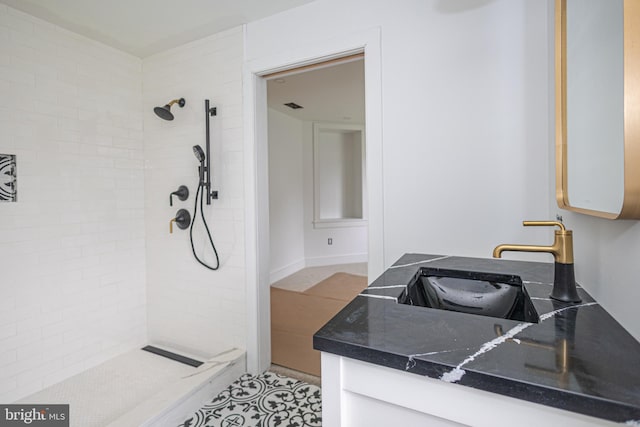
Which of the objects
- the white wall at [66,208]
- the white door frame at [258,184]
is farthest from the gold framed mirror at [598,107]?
the white wall at [66,208]

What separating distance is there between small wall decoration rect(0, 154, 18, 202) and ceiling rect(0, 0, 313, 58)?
0.94m

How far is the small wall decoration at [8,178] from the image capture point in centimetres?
191

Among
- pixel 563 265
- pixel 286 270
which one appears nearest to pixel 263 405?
pixel 563 265

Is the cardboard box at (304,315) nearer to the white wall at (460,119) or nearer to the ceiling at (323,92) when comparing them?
the white wall at (460,119)

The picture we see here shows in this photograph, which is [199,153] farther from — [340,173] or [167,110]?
[340,173]

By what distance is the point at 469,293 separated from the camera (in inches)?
→ 44.4

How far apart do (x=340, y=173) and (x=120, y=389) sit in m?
4.58

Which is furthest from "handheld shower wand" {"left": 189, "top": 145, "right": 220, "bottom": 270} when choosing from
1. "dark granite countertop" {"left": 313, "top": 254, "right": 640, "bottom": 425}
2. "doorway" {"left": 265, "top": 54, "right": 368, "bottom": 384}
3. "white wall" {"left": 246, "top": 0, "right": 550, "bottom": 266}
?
"dark granite countertop" {"left": 313, "top": 254, "right": 640, "bottom": 425}

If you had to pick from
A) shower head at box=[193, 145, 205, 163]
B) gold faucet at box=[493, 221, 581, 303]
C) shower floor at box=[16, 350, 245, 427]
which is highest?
shower head at box=[193, 145, 205, 163]

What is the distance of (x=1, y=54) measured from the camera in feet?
6.28

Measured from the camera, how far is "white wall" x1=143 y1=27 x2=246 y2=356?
2.28 meters

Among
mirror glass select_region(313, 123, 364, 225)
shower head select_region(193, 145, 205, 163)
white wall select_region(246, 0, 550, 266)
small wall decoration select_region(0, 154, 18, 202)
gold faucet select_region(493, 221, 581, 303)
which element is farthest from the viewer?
mirror glass select_region(313, 123, 364, 225)

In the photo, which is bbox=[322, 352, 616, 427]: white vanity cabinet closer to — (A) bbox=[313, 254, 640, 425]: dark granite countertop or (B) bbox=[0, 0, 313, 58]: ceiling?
(A) bbox=[313, 254, 640, 425]: dark granite countertop

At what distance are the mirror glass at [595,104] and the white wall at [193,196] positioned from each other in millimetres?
1855
